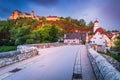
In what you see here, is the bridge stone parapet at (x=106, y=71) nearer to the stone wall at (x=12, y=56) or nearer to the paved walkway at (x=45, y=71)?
the paved walkway at (x=45, y=71)

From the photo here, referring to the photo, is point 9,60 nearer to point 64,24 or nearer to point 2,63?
point 2,63

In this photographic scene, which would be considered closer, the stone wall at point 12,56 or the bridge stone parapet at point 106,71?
the bridge stone parapet at point 106,71

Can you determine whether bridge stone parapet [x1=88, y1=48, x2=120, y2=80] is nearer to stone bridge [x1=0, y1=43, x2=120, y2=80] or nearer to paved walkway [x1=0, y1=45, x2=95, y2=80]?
stone bridge [x1=0, y1=43, x2=120, y2=80]

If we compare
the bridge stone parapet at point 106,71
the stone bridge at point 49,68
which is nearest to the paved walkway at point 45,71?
the stone bridge at point 49,68

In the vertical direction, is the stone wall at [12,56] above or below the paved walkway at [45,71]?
above

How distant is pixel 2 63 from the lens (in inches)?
420

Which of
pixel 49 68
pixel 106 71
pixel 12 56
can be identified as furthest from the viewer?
pixel 12 56

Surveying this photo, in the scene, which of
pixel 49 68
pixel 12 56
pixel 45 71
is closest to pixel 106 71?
pixel 45 71

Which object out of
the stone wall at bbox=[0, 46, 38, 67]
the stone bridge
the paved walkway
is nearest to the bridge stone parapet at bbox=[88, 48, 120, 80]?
the stone bridge

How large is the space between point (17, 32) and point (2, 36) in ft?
42.9

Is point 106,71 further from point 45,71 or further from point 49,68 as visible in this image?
point 49,68

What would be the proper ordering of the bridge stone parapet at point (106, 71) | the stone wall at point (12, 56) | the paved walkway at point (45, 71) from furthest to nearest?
the stone wall at point (12, 56)
the paved walkway at point (45, 71)
the bridge stone parapet at point (106, 71)

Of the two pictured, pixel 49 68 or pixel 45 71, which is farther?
pixel 49 68

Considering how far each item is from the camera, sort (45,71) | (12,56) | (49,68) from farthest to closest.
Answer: (12,56), (49,68), (45,71)
